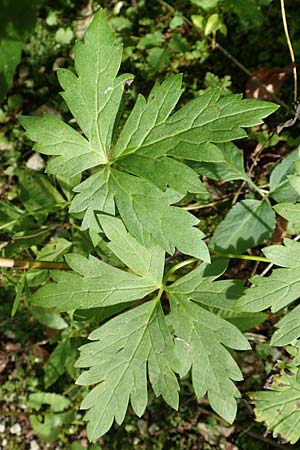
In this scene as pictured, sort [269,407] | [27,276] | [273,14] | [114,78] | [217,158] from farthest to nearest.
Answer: [273,14] → [27,276] → [269,407] → [114,78] → [217,158]

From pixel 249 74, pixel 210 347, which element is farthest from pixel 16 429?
pixel 249 74

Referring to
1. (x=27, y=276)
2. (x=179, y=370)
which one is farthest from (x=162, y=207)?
(x=27, y=276)

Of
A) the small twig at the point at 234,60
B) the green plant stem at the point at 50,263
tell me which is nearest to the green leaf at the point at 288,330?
the green plant stem at the point at 50,263

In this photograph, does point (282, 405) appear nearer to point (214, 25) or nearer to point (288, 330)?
point (288, 330)

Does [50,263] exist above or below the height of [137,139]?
below

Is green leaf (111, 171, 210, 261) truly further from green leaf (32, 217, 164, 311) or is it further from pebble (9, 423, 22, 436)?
pebble (9, 423, 22, 436)

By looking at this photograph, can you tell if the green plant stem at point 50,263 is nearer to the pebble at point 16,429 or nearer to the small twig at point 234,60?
the small twig at point 234,60

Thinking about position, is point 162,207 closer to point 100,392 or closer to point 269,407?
point 100,392
